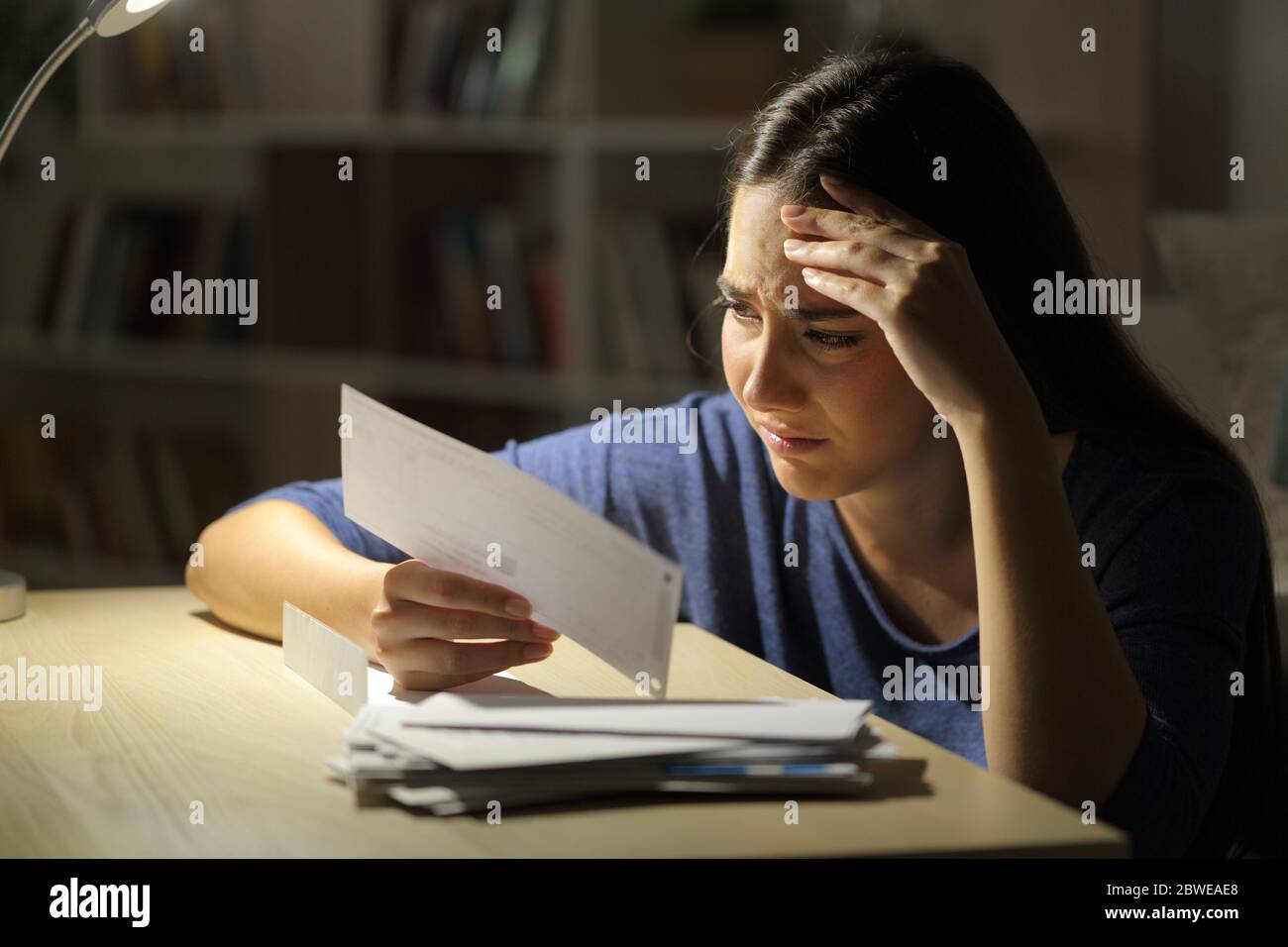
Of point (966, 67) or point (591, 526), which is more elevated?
point (966, 67)

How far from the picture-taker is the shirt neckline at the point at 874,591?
4.41ft

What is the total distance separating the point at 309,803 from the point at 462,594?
22 cm

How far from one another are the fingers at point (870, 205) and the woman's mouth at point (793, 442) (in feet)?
0.61

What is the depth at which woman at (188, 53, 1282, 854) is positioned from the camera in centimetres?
107

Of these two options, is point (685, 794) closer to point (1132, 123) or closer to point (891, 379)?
point (891, 379)

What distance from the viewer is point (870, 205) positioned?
1.24 meters

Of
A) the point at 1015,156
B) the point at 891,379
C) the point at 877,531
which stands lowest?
the point at 877,531

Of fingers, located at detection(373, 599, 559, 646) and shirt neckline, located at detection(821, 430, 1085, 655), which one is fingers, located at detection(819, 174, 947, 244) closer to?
shirt neckline, located at detection(821, 430, 1085, 655)

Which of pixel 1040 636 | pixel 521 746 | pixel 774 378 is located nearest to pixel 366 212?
pixel 774 378

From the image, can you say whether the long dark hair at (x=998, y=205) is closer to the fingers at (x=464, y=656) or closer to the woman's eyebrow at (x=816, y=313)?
the woman's eyebrow at (x=816, y=313)

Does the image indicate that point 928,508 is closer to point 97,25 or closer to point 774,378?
point 774,378
